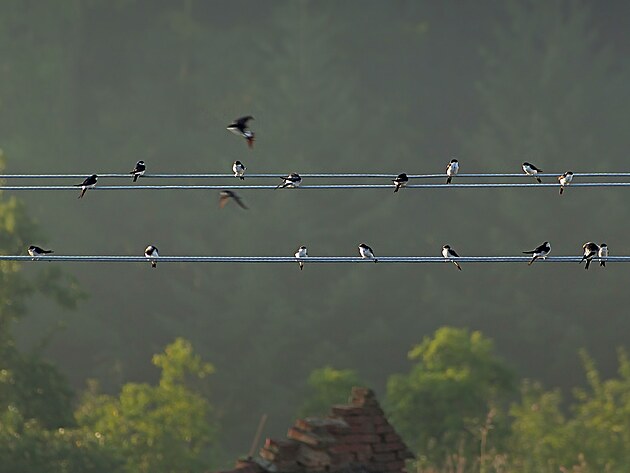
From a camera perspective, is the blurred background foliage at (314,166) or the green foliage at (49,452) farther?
the blurred background foliage at (314,166)

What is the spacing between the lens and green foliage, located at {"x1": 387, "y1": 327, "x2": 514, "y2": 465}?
882 inches

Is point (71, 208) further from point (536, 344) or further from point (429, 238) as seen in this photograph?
point (536, 344)

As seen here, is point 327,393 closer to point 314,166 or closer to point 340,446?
point 340,446

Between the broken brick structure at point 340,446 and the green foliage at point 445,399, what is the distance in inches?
352

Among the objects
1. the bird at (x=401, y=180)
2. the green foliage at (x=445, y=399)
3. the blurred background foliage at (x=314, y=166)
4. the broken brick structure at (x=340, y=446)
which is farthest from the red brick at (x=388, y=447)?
the blurred background foliage at (x=314, y=166)

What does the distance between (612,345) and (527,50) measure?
1081 centimetres

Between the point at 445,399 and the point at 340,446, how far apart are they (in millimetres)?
9996

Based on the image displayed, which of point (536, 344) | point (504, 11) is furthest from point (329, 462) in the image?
point (504, 11)

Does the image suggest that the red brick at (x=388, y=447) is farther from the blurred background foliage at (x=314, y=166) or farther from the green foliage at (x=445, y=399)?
the blurred background foliage at (x=314, y=166)

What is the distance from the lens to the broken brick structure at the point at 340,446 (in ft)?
41.0

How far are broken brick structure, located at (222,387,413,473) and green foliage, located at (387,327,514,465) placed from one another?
29.4ft

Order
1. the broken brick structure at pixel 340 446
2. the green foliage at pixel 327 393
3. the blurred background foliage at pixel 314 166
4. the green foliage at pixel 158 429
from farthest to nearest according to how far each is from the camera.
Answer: the blurred background foliage at pixel 314 166 → the green foliage at pixel 327 393 → the green foliage at pixel 158 429 → the broken brick structure at pixel 340 446

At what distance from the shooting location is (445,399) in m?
22.5

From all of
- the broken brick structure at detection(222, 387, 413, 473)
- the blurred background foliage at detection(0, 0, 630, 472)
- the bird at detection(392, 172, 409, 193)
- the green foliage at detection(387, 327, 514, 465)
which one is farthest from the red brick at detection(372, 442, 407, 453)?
the blurred background foliage at detection(0, 0, 630, 472)
